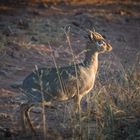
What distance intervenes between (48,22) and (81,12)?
4.55ft

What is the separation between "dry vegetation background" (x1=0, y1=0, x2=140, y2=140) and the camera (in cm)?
675

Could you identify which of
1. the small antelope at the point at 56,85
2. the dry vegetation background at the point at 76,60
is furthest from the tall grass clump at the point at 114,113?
the small antelope at the point at 56,85

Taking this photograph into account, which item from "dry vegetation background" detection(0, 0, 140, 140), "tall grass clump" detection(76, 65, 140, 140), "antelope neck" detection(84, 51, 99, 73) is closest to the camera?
"tall grass clump" detection(76, 65, 140, 140)

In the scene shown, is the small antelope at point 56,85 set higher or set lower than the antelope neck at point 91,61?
lower

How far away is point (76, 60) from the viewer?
998 cm

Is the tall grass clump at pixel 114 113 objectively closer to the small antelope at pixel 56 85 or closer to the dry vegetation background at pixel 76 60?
the dry vegetation background at pixel 76 60

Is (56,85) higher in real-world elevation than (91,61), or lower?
lower

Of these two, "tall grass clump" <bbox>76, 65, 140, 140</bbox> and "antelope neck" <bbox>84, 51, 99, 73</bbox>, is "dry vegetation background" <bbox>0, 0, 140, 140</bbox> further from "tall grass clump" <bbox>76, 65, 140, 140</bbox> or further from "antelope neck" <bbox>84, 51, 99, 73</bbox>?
"antelope neck" <bbox>84, 51, 99, 73</bbox>

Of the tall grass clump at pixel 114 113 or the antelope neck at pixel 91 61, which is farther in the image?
the antelope neck at pixel 91 61

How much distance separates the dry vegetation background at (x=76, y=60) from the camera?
6.75 meters

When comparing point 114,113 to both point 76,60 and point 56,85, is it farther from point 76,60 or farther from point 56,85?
point 76,60

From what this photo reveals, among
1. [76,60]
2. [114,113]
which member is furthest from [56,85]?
[76,60]

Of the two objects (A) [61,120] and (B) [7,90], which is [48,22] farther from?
(A) [61,120]

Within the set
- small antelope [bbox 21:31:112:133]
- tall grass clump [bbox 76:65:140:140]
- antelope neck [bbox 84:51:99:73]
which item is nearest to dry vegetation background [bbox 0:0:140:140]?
tall grass clump [bbox 76:65:140:140]
